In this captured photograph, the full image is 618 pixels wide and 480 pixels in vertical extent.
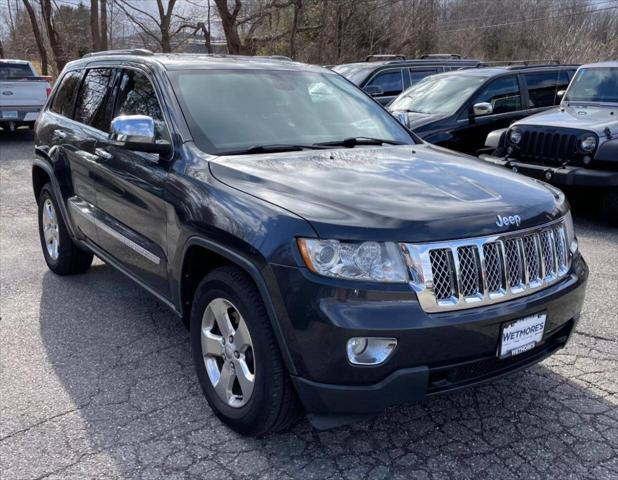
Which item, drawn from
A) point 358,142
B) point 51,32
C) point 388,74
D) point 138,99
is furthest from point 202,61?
point 51,32

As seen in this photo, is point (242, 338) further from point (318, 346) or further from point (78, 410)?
point (78, 410)

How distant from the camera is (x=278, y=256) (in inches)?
106

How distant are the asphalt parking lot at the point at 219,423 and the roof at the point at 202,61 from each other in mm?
1788

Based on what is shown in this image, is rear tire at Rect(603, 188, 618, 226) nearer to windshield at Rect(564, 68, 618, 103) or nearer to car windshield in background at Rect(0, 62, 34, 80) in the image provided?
windshield at Rect(564, 68, 618, 103)

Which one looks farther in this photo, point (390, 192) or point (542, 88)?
point (542, 88)

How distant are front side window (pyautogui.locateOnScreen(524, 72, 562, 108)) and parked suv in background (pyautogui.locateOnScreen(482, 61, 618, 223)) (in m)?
1.18

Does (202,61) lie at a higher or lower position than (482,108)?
higher

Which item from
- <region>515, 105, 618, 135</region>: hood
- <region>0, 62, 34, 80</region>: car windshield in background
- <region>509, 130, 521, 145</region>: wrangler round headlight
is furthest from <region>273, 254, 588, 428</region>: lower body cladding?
<region>0, 62, 34, 80</region>: car windshield in background

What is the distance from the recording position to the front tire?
281 cm

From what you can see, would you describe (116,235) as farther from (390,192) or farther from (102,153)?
(390,192)

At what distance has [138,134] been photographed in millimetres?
3498

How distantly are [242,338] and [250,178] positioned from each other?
2.52 feet

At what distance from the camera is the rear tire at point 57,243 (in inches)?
216

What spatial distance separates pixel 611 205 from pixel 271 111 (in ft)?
14.9
